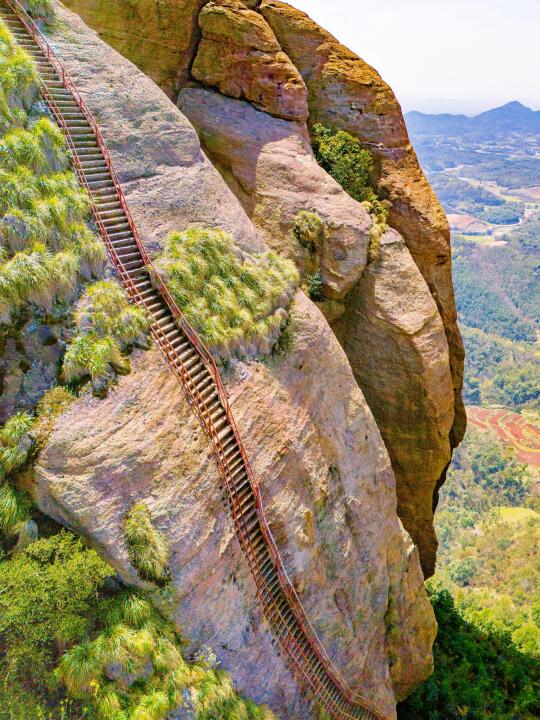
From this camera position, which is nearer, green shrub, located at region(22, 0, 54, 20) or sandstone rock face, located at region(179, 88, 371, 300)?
green shrub, located at region(22, 0, 54, 20)

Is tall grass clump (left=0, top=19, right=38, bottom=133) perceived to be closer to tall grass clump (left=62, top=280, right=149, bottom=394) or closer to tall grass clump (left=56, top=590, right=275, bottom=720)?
tall grass clump (left=62, top=280, right=149, bottom=394)

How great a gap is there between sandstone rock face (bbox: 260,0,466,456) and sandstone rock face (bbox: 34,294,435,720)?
9415 mm

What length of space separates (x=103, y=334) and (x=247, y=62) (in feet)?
Result: 51.9

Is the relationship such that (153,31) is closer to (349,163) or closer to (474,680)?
(349,163)

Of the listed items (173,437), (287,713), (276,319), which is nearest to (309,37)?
(276,319)

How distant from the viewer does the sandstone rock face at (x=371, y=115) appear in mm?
24531

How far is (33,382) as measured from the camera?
12.5 m

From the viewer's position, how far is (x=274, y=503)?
15211mm

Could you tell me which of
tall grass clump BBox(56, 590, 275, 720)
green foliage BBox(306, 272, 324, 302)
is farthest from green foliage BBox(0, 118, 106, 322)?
green foliage BBox(306, 272, 324, 302)

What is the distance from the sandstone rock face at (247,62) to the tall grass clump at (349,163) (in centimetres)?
176

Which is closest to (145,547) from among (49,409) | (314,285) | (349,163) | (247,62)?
(49,409)

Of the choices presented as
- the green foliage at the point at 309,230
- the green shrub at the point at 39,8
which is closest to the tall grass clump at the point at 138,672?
the green foliage at the point at 309,230

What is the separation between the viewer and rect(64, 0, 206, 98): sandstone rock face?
2194cm

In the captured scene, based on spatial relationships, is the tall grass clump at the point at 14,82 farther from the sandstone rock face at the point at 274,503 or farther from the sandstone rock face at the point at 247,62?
the sandstone rock face at the point at 247,62
